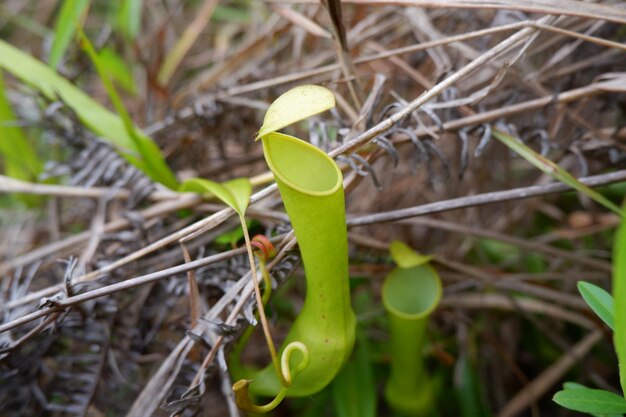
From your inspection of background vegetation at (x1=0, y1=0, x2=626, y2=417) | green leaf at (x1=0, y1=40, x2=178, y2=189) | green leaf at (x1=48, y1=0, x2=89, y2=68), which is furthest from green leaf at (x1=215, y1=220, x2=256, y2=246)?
green leaf at (x1=48, y1=0, x2=89, y2=68)

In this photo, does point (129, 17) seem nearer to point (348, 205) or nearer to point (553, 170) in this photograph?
point (348, 205)

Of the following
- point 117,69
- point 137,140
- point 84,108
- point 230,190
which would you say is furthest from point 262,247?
point 117,69

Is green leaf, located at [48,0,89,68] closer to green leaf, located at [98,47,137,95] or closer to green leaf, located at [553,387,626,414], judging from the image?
green leaf, located at [98,47,137,95]

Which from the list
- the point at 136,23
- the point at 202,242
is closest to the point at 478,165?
the point at 202,242

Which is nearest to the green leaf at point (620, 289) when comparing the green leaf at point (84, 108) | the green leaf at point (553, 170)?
the green leaf at point (553, 170)

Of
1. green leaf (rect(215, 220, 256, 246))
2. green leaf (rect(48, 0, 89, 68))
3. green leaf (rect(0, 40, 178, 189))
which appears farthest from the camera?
green leaf (rect(48, 0, 89, 68))
